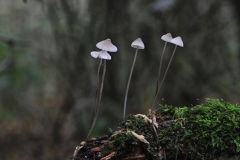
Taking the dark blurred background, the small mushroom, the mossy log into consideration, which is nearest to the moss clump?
the mossy log

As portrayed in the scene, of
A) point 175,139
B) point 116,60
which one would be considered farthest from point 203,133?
point 116,60

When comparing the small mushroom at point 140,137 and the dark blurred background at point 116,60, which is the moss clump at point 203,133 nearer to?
the small mushroom at point 140,137

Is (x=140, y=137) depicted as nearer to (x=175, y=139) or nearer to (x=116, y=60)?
(x=175, y=139)

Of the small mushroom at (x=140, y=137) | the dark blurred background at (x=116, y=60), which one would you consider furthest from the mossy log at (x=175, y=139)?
the dark blurred background at (x=116, y=60)

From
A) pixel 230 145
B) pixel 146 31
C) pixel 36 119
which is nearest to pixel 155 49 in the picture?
pixel 146 31

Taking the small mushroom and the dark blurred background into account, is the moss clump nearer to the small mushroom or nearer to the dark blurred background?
the small mushroom

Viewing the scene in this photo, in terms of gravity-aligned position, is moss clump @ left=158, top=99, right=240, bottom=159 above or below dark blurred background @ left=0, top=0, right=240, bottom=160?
below

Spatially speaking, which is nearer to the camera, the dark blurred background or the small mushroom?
the small mushroom
